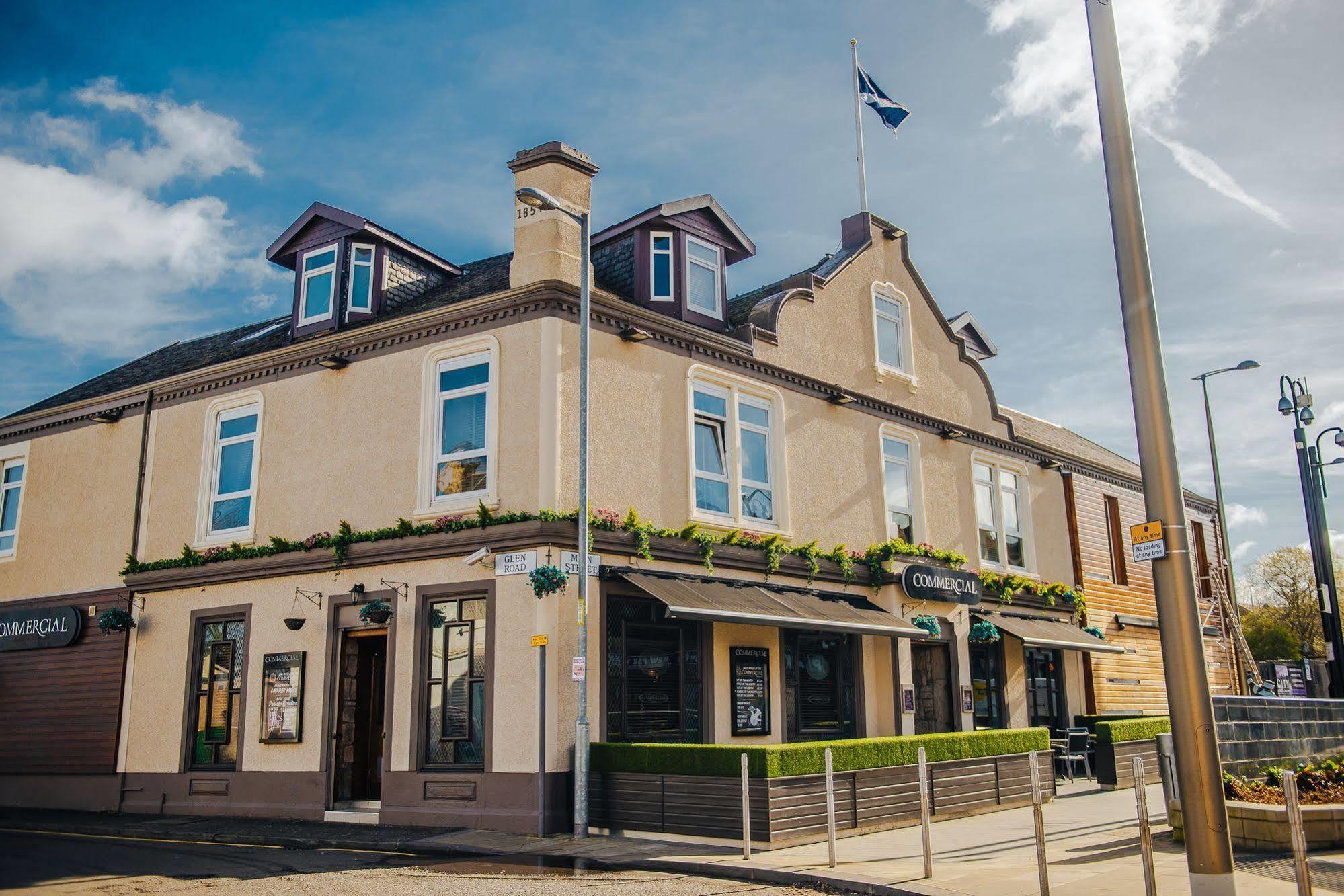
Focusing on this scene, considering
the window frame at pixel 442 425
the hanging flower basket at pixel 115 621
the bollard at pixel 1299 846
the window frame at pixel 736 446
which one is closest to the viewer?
the bollard at pixel 1299 846

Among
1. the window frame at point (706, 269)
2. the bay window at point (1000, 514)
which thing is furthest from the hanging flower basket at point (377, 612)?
the bay window at point (1000, 514)

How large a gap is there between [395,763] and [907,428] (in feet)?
39.1

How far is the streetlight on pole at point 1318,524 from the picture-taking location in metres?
24.0

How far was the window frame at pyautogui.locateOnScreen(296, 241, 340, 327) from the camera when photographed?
63.7 ft

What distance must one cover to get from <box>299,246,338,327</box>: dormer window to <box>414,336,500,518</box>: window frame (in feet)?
11.4

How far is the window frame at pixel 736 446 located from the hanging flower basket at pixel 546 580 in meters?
3.37

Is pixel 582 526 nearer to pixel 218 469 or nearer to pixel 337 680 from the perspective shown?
pixel 337 680

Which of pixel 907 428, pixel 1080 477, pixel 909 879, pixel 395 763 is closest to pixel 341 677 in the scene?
pixel 395 763

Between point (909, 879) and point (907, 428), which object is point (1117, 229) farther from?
point (907, 428)

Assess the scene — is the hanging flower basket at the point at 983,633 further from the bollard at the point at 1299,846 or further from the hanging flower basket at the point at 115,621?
the hanging flower basket at the point at 115,621

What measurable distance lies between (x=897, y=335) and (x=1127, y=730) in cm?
880

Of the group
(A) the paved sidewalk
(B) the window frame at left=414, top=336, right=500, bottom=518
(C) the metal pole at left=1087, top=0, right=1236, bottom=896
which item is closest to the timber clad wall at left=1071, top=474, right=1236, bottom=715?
(A) the paved sidewalk

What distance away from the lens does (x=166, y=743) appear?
18938mm

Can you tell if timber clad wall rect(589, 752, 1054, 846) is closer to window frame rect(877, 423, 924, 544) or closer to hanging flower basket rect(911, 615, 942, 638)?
hanging flower basket rect(911, 615, 942, 638)
